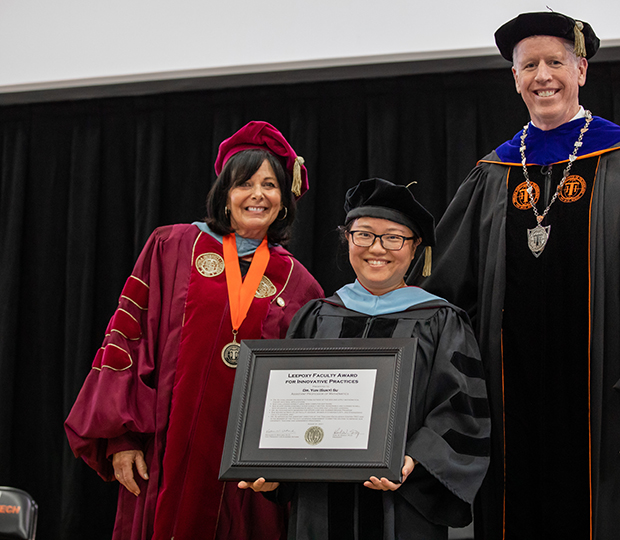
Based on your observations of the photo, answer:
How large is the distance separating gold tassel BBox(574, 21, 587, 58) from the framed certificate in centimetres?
141

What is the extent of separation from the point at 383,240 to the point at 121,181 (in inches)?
104

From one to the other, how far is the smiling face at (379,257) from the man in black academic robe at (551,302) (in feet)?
1.15

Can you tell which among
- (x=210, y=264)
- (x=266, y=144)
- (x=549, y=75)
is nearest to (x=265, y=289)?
(x=210, y=264)

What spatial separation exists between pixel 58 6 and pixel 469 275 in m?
3.29

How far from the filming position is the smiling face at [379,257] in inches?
101

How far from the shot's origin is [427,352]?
2.40 metres

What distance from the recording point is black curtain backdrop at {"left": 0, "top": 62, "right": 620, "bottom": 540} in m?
4.14

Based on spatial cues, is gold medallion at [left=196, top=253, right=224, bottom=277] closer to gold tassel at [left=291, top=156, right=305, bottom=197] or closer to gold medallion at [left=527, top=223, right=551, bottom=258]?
gold tassel at [left=291, top=156, right=305, bottom=197]

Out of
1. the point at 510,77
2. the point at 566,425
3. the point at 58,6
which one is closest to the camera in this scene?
the point at 566,425

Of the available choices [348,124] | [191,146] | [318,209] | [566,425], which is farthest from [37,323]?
[566,425]

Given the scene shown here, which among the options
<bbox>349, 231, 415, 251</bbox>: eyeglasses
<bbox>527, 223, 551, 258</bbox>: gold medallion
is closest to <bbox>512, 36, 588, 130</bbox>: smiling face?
<bbox>527, 223, 551, 258</bbox>: gold medallion

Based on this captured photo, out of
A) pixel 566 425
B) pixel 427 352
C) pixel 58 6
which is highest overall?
pixel 58 6

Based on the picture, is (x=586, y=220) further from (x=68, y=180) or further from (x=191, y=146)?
(x=68, y=180)

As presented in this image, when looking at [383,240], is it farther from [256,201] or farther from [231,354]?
[231,354]
